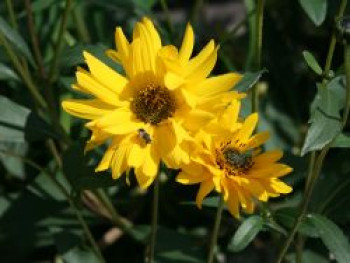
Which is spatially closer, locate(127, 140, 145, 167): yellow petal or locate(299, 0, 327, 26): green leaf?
locate(127, 140, 145, 167): yellow petal

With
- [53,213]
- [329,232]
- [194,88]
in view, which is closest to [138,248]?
[53,213]

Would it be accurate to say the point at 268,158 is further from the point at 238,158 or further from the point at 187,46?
the point at 187,46

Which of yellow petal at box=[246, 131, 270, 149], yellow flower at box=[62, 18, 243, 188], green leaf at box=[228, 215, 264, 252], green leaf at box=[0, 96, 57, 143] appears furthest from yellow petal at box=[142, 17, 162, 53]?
green leaf at box=[0, 96, 57, 143]

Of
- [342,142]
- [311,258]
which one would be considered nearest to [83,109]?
[342,142]

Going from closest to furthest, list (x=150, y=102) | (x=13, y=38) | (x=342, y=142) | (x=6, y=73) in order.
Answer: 1. (x=150, y=102)
2. (x=342, y=142)
3. (x=13, y=38)
4. (x=6, y=73)

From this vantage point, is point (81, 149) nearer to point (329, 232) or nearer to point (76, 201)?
point (76, 201)

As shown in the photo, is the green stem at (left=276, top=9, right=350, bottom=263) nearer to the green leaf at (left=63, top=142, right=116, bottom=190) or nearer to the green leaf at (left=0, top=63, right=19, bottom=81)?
the green leaf at (left=63, top=142, right=116, bottom=190)
